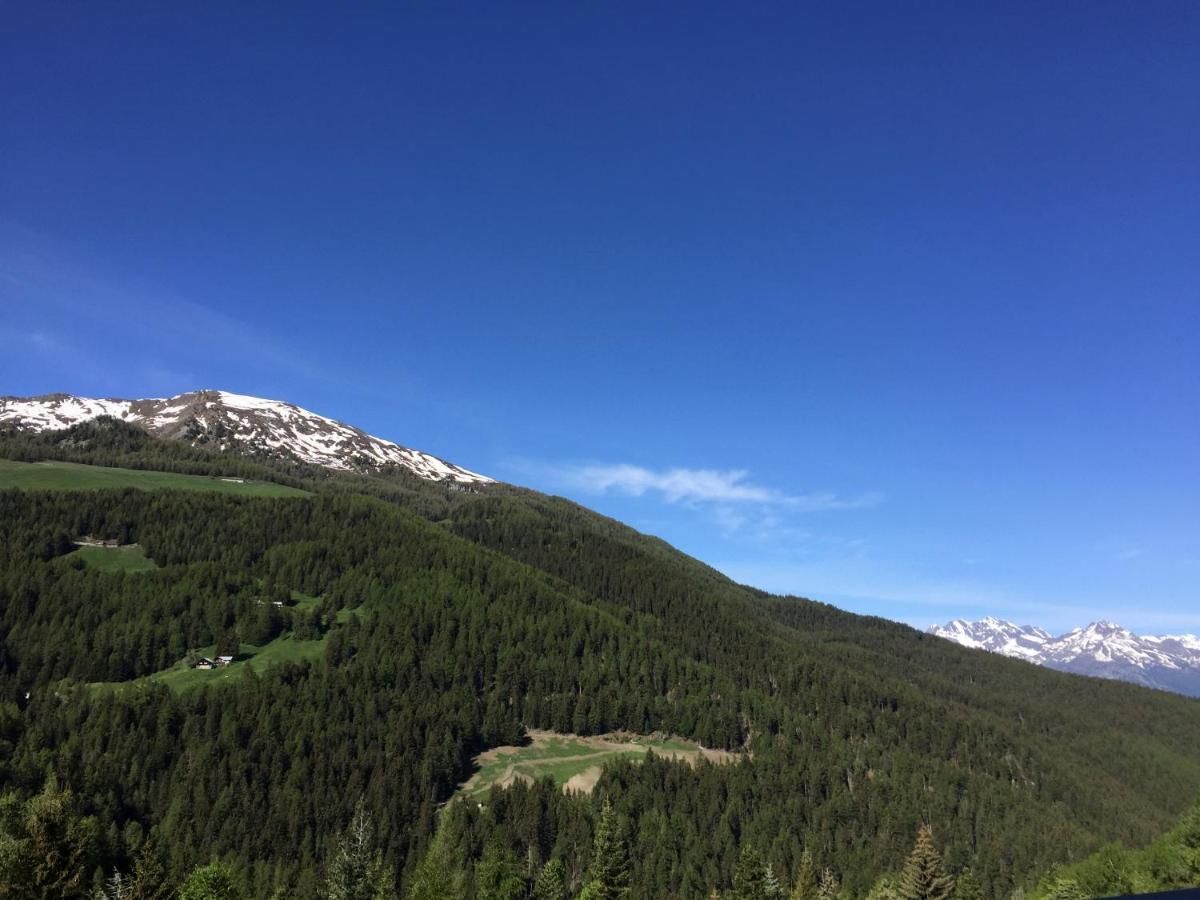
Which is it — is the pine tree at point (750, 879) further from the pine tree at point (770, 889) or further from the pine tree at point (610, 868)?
the pine tree at point (610, 868)

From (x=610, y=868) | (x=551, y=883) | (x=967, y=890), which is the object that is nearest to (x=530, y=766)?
(x=551, y=883)

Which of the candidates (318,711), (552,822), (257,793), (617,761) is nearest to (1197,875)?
(552,822)

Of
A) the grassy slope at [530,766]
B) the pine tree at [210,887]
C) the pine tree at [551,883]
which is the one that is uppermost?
the pine tree at [210,887]

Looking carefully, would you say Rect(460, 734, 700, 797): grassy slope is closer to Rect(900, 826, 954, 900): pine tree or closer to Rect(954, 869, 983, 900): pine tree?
Rect(954, 869, 983, 900): pine tree

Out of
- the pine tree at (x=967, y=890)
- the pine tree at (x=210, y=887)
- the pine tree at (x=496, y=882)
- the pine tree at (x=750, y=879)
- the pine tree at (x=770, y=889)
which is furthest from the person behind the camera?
the pine tree at (x=967, y=890)

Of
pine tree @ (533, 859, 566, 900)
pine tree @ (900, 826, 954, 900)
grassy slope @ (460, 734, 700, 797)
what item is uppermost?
pine tree @ (900, 826, 954, 900)

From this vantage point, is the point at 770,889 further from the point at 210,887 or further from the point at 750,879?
the point at 210,887

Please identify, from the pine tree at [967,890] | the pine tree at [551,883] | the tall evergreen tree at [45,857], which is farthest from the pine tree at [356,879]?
the pine tree at [967,890]

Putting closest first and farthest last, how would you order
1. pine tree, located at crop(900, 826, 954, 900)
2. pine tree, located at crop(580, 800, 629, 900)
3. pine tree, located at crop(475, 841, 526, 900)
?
1. pine tree, located at crop(475, 841, 526, 900)
2. pine tree, located at crop(580, 800, 629, 900)
3. pine tree, located at crop(900, 826, 954, 900)

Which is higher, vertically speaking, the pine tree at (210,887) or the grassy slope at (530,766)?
the pine tree at (210,887)

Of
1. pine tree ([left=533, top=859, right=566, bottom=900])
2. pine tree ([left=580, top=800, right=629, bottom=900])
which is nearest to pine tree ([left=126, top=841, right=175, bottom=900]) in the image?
pine tree ([left=533, top=859, right=566, bottom=900])

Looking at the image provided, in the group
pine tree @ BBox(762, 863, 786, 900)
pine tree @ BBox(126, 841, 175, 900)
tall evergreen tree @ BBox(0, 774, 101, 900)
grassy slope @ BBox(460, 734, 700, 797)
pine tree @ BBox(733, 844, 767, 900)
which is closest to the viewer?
tall evergreen tree @ BBox(0, 774, 101, 900)

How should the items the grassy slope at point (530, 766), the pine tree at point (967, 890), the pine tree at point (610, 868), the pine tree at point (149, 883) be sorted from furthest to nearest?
1. the grassy slope at point (530, 766)
2. the pine tree at point (967, 890)
3. the pine tree at point (610, 868)
4. the pine tree at point (149, 883)

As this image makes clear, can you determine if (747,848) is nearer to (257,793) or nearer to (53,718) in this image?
(257,793)
